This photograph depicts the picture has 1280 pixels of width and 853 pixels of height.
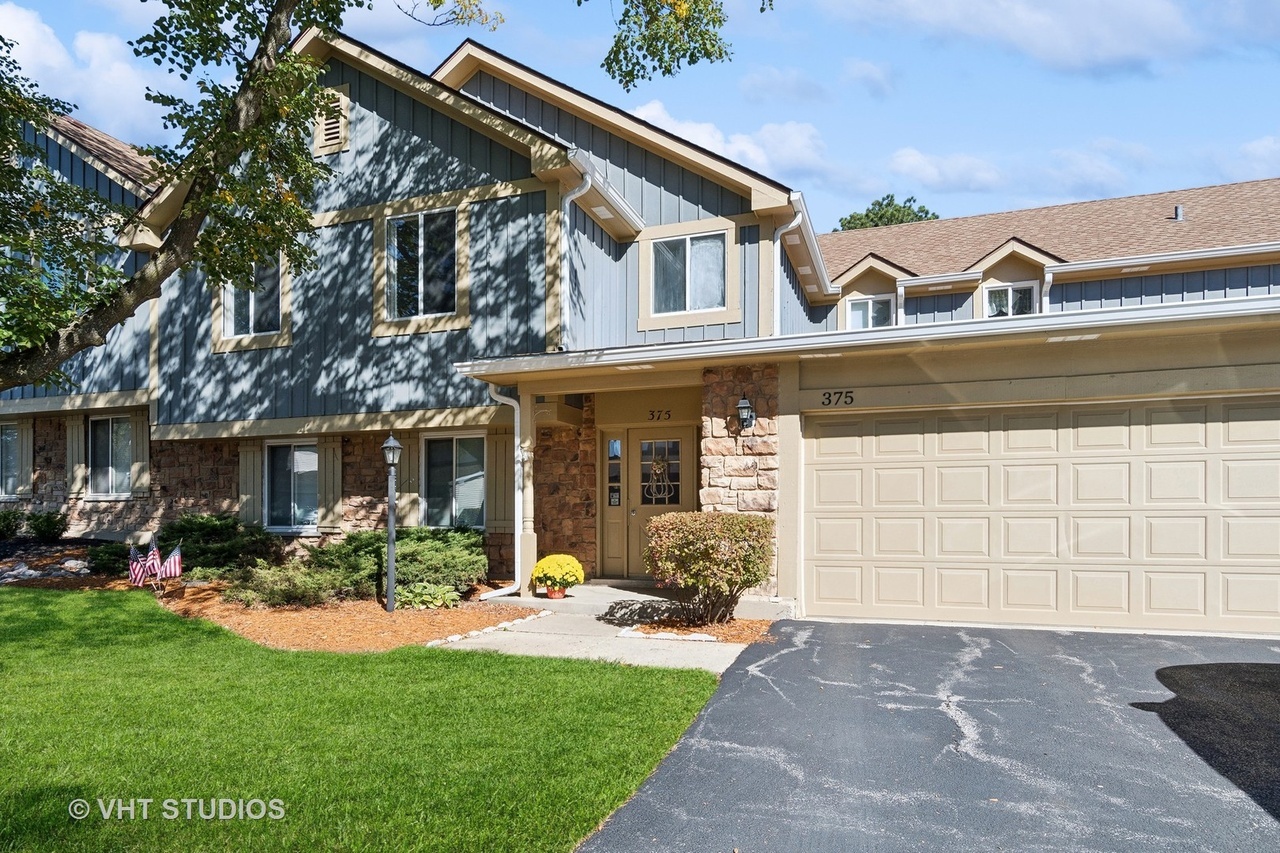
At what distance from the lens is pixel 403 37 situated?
1341 cm

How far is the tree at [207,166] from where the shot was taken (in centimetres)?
750

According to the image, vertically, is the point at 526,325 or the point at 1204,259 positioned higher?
the point at 1204,259

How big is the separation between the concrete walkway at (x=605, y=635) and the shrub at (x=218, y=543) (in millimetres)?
4888

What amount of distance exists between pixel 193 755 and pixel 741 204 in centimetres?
929


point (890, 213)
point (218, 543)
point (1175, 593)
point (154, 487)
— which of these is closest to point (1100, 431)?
point (1175, 593)

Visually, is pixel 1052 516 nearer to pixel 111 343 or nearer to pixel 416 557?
pixel 416 557

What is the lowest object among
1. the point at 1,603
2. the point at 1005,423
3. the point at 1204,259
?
the point at 1,603

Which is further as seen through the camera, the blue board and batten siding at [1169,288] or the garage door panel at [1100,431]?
the blue board and batten siding at [1169,288]

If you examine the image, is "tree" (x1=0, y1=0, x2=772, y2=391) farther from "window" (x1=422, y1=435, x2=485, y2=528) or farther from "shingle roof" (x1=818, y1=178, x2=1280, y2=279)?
"shingle roof" (x1=818, y1=178, x2=1280, y2=279)

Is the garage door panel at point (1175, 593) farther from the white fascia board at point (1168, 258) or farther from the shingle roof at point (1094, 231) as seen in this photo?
the shingle roof at point (1094, 231)

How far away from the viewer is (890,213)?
41812mm

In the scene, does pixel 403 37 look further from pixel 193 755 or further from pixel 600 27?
pixel 193 755

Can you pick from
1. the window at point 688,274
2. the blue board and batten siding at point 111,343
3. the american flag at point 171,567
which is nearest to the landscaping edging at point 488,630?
the window at point 688,274

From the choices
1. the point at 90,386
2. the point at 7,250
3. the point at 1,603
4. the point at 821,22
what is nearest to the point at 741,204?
the point at 821,22
